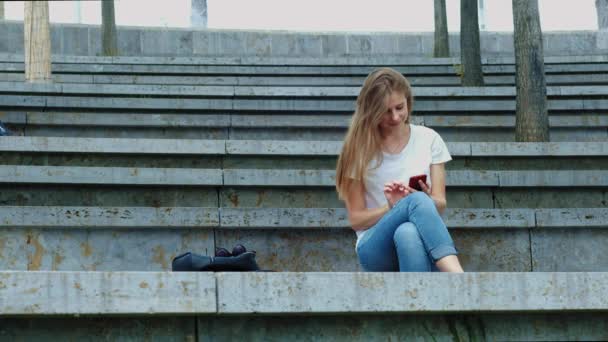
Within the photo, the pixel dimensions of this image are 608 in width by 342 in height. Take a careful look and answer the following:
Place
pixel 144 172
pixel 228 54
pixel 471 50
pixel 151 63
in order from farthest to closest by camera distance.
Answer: pixel 228 54, pixel 151 63, pixel 471 50, pixel 144 172

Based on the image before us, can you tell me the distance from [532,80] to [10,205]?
4.31 m

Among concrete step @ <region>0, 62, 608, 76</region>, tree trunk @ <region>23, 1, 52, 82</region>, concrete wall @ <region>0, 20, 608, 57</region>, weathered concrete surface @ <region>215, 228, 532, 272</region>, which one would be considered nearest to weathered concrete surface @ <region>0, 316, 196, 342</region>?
weathered concrete surface @ <region>215, 228, 532, 272</region>

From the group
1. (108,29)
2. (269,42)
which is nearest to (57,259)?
(108,29)

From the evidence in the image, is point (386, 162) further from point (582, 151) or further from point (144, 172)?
point (582, 151)

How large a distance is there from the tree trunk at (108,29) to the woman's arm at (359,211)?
35.7 feet

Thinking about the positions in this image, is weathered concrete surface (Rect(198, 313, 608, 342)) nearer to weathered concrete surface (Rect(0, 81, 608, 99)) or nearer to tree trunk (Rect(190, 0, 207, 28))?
weathered concrete surface (Rect(0, 81, 608, 99))

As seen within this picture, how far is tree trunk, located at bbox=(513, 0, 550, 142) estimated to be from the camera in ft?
31.7

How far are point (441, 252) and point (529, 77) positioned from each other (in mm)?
5272

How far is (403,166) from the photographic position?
5.56 metres

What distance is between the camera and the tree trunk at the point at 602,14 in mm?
20414

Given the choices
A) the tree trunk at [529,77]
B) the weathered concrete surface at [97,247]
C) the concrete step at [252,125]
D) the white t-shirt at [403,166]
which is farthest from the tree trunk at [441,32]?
the white t-shirt at [403,166]

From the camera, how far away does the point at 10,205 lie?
766 cm

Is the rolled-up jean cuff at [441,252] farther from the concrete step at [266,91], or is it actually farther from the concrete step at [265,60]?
the concrete step at [265,60]

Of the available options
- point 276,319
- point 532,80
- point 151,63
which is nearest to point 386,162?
point 276,319
